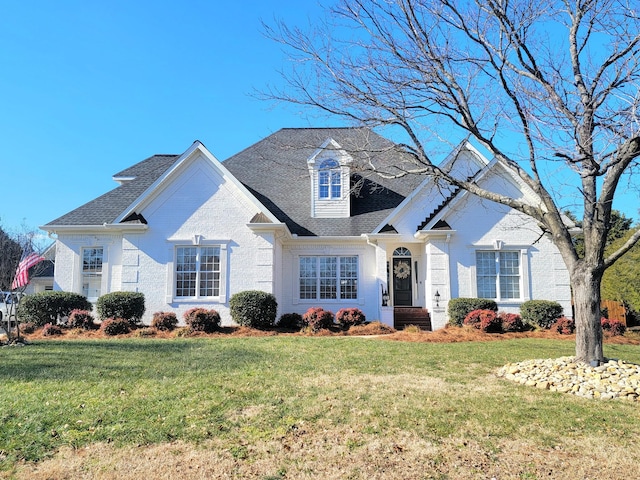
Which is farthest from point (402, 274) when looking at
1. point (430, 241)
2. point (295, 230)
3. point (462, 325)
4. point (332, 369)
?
point (332, 369)

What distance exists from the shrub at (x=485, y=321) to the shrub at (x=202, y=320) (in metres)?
8.51

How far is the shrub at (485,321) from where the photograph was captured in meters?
15.0

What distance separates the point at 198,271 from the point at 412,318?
27.0 feet

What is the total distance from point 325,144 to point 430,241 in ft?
18.3

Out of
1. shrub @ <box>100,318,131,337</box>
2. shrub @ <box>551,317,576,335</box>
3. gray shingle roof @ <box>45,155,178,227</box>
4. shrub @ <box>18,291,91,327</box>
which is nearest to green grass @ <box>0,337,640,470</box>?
shrub @ <box>100,318,131,337</box>

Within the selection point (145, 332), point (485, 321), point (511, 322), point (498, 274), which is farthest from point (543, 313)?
point (145, 332)

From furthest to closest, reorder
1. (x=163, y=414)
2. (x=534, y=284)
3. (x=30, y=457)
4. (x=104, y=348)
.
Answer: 1. (x=534, y=284)
2. (x=104, y=348)
3. (x=163, y=414)
4. (x=30, y=457)

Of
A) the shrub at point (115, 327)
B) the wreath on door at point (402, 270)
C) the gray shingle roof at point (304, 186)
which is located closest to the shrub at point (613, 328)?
the wreath on door at point (402, 270)

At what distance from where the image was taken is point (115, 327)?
14.1 meters

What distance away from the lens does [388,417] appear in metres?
5.67

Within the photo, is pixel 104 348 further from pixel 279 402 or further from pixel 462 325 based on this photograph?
pixel 462 325

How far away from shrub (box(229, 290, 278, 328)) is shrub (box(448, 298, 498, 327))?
6.39 meters

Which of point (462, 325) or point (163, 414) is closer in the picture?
point (163, 414)

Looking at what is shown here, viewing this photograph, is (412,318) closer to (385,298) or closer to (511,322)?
(385,298)
